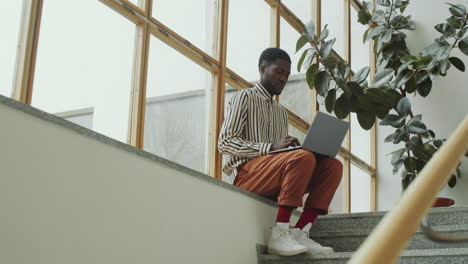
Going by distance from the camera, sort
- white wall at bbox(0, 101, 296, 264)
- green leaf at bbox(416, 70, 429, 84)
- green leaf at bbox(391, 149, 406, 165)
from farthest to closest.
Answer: green leaf at bbox(391, 149, 406, 165) → green leaf at bbox(416, 70, 429, 84) → white wall at bbox(0, 101, 296, 264)

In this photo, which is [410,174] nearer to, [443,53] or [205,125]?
[443,53]

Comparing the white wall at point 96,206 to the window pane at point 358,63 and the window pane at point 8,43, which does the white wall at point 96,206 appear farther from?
the window pane at point 358,63

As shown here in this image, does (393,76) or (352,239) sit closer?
(352,239)

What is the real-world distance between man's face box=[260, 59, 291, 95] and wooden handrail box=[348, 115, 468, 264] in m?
2.78

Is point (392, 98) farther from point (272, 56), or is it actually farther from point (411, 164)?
point (272, 56)

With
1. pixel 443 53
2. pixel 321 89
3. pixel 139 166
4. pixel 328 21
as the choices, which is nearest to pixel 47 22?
pixel 139 166

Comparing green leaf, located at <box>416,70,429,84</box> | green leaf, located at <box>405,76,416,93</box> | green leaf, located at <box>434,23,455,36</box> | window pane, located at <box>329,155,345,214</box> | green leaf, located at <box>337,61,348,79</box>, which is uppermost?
A: green leaf, located at <box>434,23,455,36</box>

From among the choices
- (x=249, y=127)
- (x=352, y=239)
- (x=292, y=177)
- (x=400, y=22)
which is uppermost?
(x=400, y=22)

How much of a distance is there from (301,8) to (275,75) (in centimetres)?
236

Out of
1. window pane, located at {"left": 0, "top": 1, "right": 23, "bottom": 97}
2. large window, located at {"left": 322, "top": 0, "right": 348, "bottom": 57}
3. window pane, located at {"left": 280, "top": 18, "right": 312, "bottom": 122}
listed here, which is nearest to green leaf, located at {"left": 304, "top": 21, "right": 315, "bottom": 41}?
window pane, located at {"left": 280, "top": 18, "right": 312, "bottom": 122}

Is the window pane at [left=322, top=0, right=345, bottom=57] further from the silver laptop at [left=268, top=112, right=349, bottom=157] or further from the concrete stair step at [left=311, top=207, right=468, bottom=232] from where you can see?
the silver laptop at [left=268, top=112, right=349, bottom=157]

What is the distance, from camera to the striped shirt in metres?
3.56

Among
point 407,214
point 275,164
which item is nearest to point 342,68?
point 275,164

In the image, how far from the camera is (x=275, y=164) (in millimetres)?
3492
